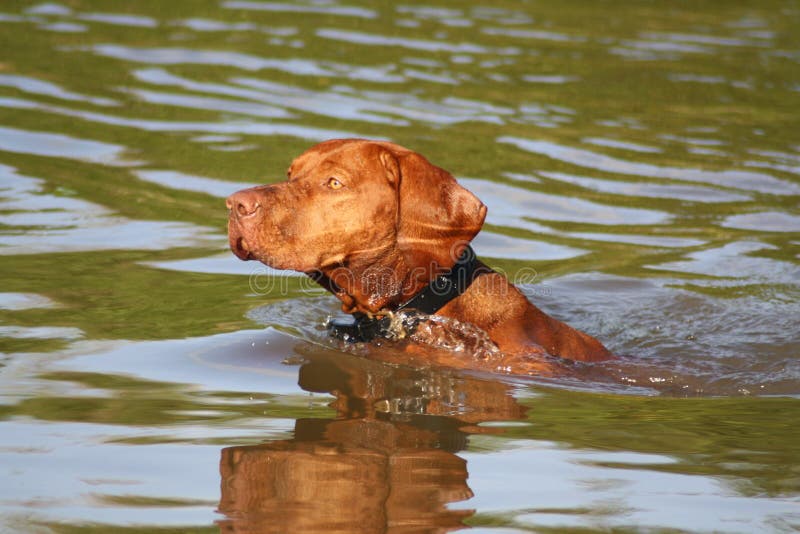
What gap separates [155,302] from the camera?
24.0 feet

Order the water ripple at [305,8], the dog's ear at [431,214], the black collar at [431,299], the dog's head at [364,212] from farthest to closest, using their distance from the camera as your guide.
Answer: the water ripple at [305,8] → the black collar at [431,299] → the dog's ear at [431,214] → the dog's head at [364,212]

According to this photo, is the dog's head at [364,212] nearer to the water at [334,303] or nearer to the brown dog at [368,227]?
the brown dog at [368,227]

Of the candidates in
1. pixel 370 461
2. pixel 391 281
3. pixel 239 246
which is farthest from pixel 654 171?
pixel 370 461

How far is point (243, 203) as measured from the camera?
567 cm

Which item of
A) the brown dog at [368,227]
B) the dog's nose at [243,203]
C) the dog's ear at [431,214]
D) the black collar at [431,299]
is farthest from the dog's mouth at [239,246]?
the black collar at [431,299]

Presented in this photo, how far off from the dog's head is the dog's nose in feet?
0.17

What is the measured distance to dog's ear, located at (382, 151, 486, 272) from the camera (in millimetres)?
5996

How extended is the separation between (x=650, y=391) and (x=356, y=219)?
1.72 meters

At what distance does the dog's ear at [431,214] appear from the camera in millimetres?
5996

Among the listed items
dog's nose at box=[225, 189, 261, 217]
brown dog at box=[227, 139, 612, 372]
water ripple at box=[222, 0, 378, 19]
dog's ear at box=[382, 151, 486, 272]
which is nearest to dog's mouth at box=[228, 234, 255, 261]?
brown dog at box=[227, 139, 612, 372]

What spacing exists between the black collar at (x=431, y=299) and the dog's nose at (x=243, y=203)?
3.20ft

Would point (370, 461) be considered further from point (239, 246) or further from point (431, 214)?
point (431, 214)

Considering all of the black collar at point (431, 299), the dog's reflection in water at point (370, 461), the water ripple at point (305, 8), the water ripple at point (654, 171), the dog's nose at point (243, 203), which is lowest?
the dog's reflection in water at point (370, 461)

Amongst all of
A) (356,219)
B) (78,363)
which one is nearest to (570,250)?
(356,219)
